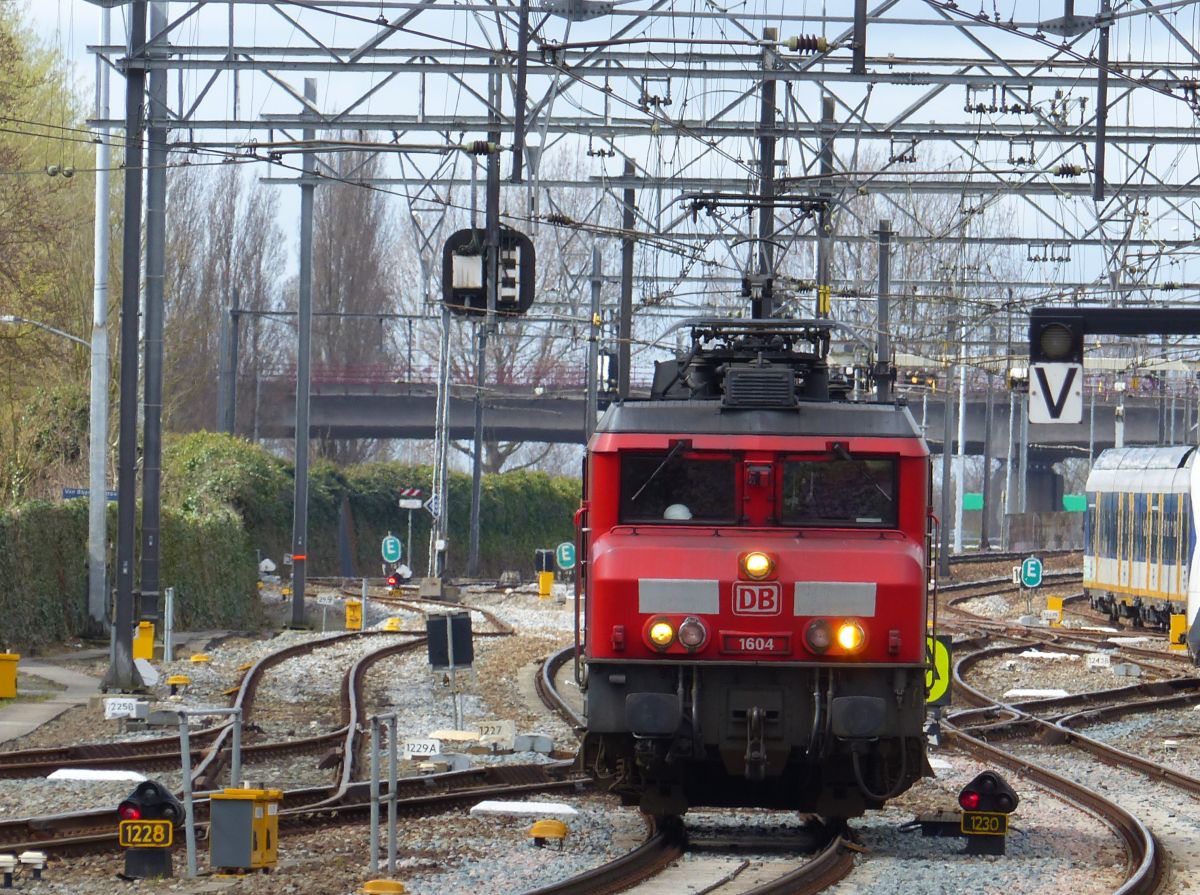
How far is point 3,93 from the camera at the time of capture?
105 ft

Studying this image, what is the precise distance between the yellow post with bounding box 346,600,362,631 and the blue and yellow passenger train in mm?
14714

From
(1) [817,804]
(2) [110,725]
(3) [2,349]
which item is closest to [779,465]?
(1) [817,804]

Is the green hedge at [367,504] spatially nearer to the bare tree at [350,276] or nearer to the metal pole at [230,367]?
the metal pole at [230,367]

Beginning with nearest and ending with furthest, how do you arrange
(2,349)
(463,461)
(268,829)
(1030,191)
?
(268,829), (1030,191), (2,349), (463,461)

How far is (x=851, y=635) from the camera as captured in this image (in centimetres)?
1084

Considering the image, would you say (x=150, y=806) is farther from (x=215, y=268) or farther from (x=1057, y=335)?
(x=215, y=268)

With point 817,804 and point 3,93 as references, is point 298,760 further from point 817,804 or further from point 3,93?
point 3,93

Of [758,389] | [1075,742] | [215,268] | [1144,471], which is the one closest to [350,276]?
[215,268]

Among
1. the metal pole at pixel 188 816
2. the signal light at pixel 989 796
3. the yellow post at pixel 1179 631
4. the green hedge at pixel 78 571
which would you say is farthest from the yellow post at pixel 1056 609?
the metal pole at pixel 188 816

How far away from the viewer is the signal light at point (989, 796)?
1177 centimetres

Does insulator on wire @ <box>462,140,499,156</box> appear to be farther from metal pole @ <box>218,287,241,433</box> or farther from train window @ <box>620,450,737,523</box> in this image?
metal pole @ <box>218,287,241,433</box>

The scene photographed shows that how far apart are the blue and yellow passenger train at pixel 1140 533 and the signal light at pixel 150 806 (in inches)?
868

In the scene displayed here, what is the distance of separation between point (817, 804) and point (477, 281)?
11699 millimetres

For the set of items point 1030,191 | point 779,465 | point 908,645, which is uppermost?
point 1030,191
